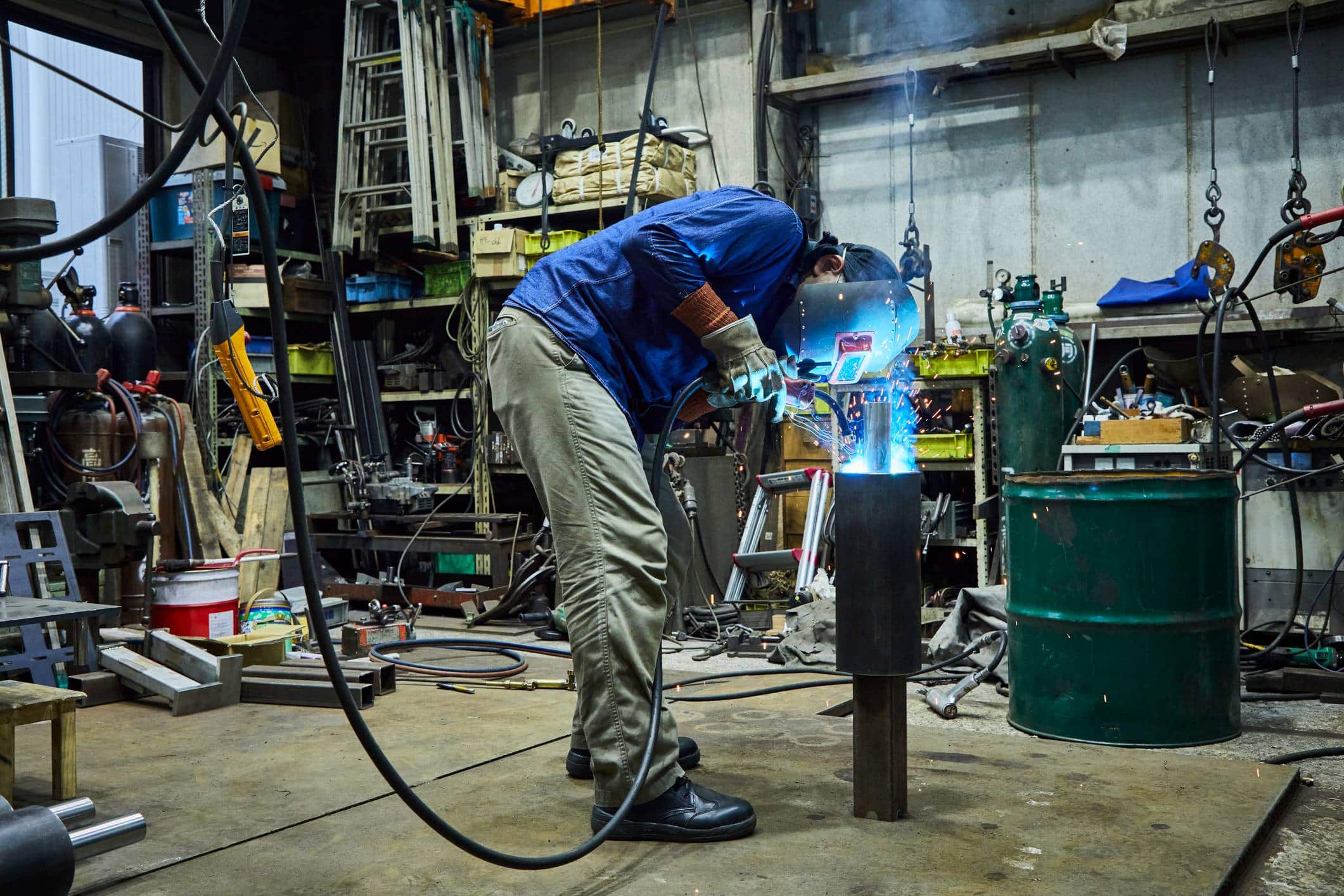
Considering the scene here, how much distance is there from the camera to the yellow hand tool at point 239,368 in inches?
159

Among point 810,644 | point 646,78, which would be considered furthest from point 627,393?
Result: point 646,78

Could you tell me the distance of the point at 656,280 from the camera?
7.45ft

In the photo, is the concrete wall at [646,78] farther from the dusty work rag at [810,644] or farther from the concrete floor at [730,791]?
the concrete floor at [730,791]

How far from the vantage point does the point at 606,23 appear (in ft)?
23.7

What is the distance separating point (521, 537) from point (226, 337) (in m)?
2.29

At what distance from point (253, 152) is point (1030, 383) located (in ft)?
14.9

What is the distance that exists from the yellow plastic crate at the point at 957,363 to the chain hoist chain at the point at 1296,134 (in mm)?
1413

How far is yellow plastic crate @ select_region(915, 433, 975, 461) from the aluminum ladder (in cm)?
297

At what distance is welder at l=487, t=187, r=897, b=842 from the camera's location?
2.17 m

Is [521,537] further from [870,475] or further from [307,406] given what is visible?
[870,475]

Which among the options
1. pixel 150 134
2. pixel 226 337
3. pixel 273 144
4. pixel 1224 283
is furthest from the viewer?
pixel 150 134

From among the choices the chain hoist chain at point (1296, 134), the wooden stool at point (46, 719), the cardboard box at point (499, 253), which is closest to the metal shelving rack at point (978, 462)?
the chain hoist chain at point (1296, 134)

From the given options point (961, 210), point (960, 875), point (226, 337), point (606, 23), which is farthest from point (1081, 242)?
point (960, 875)

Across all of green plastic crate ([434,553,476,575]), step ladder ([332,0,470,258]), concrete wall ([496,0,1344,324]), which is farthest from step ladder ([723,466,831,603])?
step ladder ([332,0,470,258])
